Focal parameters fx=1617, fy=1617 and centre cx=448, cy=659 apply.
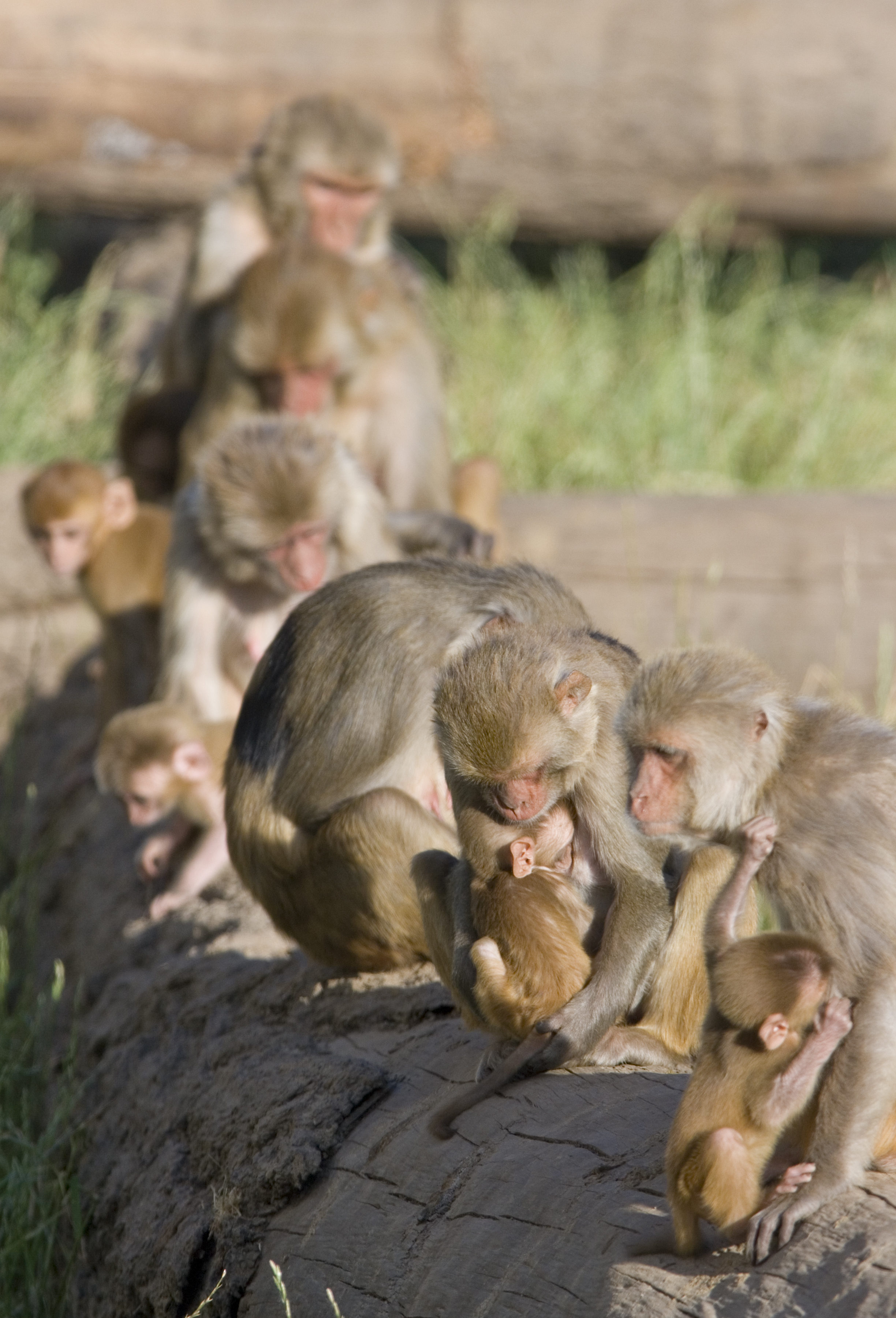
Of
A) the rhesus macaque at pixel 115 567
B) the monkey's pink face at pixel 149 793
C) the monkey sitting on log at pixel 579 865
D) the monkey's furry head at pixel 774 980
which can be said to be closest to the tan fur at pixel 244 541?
the monkey's pink face at pixel 149 793

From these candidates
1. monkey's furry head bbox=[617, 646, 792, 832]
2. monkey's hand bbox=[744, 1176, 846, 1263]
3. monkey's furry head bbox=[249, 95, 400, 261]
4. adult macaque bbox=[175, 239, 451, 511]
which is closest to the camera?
monkey's hand bbox=[744, 1176, 846, 1263]

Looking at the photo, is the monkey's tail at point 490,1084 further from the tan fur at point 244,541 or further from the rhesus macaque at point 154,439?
the rhesus macaque at point 154,439

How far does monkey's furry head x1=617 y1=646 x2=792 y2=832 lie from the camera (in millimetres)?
2748

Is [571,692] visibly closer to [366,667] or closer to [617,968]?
[617,968]

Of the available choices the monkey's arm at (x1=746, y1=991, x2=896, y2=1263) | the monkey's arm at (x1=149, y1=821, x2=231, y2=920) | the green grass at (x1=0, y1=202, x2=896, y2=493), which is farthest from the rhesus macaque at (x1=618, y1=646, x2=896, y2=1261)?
the green grass at (x1=0, y1=202, x2=896, y2=493)

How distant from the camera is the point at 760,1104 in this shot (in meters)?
2.44

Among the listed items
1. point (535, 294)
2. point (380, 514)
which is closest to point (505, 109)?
point (535, 294)

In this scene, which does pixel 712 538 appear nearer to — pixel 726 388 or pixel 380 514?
pixel 380 514

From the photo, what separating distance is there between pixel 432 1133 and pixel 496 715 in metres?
0.80

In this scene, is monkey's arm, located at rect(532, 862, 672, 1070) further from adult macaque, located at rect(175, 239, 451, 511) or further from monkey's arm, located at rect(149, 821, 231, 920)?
adult macaque, located at rect(175, 239, 451, 511)

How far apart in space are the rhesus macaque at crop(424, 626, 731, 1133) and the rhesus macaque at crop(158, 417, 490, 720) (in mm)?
1671

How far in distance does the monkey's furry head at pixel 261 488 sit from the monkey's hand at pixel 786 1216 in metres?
2.98

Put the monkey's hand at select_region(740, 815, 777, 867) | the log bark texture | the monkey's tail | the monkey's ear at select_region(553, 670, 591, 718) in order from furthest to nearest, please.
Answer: the log bark texture → the monkey's ear at select_region(553, 670, 591, 718) → the monkey's tail → the monkey's hand at select_region(740, 815, 777, 867)

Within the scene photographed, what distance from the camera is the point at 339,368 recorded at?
6.07 metres
